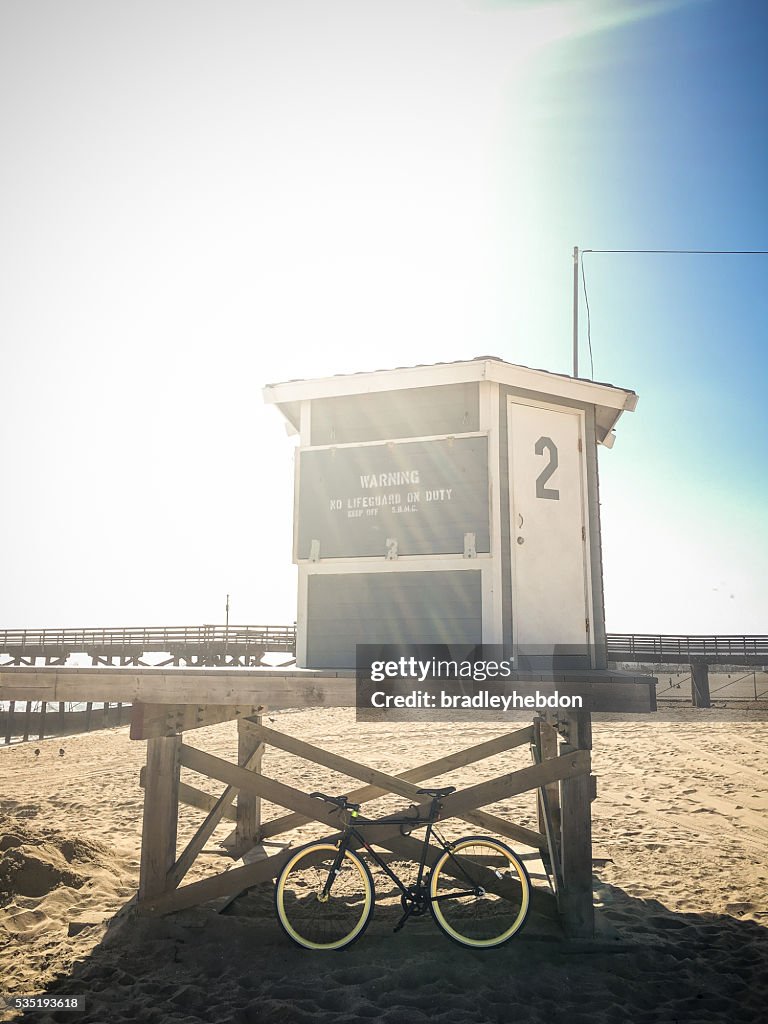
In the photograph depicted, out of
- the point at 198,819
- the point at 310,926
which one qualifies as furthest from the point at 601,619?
the point at 198,819

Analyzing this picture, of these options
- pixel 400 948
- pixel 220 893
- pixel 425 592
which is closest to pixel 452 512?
pixel 425 592

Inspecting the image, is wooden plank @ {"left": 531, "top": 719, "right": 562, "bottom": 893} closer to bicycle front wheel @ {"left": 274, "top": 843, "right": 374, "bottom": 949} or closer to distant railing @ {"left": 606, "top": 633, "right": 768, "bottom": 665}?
bicycle front wheel @ {"left": 274, "top": 843, "right": 374, "bottom": 949}

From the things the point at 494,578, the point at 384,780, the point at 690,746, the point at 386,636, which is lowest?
the point at 690,746

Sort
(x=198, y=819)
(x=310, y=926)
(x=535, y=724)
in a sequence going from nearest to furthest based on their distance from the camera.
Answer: (x=310, y=926), (x=535, y=724), (x=198, y=819)

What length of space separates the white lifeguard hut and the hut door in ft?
0.05

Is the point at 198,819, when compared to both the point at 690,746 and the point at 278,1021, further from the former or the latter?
the point at 690,746

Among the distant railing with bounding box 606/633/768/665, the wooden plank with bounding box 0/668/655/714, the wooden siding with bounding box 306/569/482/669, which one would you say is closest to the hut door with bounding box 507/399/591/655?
the wooden siding with bounding box 306/569/482/669

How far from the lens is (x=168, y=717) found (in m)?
6.85

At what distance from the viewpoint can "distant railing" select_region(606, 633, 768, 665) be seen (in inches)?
1118

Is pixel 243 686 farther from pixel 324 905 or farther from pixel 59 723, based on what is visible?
pixel 59 723

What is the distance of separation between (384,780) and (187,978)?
2.28 metres

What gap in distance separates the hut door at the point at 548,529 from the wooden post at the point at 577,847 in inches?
40.9

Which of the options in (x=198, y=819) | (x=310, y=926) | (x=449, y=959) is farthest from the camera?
(x=198, y=819)

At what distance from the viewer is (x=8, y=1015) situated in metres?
5.09
